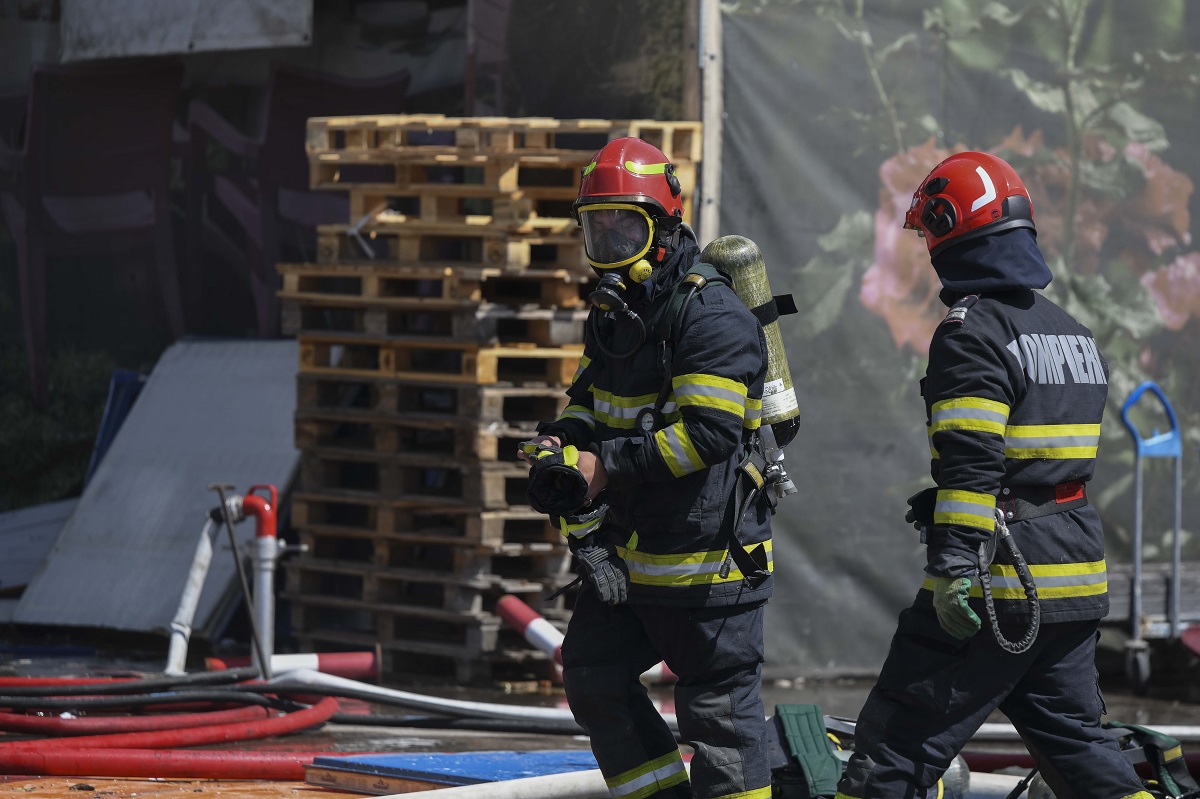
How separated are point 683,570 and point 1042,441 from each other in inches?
40.9

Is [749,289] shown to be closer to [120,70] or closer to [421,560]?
[421,560]

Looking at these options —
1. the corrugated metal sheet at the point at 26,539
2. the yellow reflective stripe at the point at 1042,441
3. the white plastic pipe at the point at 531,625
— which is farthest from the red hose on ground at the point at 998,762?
the corrugated metal sheet at the point at 26,539

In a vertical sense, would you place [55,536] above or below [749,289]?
below

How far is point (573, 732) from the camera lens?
6754 millimetres

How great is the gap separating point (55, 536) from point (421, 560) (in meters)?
3.45

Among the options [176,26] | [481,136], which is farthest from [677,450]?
[176,26]

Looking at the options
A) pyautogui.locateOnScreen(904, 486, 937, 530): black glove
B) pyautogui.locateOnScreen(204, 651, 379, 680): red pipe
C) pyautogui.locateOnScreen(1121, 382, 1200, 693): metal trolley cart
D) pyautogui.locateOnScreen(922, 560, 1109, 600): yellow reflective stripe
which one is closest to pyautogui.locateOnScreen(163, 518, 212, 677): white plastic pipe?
pyautogui.locateOnScreen(204, 651, 379, 680): red pipe

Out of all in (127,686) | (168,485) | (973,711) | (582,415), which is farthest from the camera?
(168,485)

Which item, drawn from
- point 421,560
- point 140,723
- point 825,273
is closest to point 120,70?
point 421,560

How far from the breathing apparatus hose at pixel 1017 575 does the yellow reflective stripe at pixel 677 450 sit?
0.81 metres

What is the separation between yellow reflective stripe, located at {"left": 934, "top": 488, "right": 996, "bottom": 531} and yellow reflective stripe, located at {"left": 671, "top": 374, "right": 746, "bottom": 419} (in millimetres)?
620

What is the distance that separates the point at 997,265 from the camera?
4.34 m

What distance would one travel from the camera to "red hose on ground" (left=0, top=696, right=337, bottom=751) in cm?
585

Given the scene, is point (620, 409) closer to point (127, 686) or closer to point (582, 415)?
point (582, 415)
